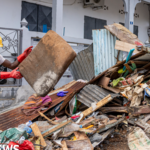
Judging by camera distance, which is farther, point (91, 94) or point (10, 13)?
point (10, 13)

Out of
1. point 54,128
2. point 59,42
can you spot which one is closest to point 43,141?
point 54,128

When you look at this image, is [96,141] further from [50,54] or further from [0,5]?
[0,5]

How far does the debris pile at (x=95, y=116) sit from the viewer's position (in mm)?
2932

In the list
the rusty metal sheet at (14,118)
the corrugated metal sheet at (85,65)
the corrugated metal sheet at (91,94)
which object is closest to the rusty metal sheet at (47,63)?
the rusty metal sheet at (14,118)

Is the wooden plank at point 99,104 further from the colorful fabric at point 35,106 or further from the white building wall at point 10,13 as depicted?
the white building wall at point 10,13

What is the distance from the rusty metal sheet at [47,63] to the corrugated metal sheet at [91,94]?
1.58 m

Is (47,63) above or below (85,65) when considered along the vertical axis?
above

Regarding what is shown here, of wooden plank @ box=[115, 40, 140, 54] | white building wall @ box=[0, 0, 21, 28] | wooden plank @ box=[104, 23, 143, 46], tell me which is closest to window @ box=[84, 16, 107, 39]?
white building wall @ box=[0, 0, 21, 28]

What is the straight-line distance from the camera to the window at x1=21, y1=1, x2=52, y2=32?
800cm

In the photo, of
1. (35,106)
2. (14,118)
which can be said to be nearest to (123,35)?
(35,106)

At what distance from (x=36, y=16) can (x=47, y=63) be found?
6254 millimetres

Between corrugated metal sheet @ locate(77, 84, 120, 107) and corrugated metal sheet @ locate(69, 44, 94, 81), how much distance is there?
205 centimetres

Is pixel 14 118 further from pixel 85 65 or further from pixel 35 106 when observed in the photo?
pixel 85 65

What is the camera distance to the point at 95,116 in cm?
381
